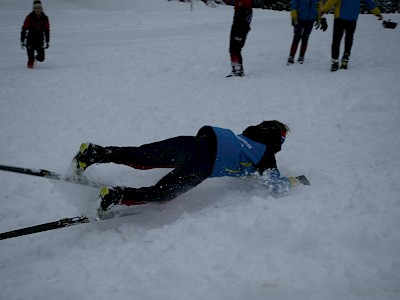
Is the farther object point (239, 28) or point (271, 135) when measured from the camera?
point (239, 28)

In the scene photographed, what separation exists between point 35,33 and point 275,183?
24.8 feet

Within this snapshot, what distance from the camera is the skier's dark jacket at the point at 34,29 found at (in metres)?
8.05

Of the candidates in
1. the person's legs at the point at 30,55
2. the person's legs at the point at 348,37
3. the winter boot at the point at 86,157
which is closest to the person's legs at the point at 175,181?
the winter boot at the point at 86,157

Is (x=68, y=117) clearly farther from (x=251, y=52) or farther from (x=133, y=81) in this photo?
(x=251, y=52)

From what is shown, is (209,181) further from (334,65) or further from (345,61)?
(345,61)

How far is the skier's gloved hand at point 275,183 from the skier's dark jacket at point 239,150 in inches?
2.9

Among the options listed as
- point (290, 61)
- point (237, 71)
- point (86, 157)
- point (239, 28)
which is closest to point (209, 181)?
point (86, 157)

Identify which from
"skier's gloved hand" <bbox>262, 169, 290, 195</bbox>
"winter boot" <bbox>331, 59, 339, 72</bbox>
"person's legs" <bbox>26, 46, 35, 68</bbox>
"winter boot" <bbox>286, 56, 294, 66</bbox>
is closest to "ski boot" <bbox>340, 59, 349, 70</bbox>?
"winter boot" <bbox>331, 59, 339, 72</bbox>

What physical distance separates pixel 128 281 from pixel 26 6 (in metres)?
18.4

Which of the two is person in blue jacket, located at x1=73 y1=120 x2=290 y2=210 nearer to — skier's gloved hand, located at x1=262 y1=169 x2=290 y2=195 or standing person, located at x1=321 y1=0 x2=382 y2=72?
skier's gloved hand, located at x1=262 y1=169 x2=290 y2=195

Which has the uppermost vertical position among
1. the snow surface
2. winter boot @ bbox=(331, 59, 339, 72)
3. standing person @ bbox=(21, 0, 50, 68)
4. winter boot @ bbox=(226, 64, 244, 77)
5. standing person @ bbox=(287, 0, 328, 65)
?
standing person @ bbox=(287, 0, 328, 65)

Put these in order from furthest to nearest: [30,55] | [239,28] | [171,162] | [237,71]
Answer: [30,55]
[237,71]
[239,28]
[171,162]

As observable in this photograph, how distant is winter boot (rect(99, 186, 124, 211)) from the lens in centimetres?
284

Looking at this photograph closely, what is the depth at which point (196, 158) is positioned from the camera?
3158 mm
